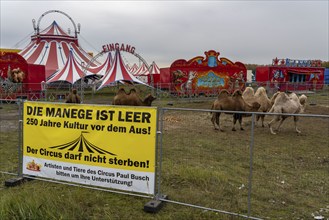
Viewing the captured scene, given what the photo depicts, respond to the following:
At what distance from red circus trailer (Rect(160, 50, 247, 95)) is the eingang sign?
2281 centimetres

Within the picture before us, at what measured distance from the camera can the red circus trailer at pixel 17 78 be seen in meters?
22.6

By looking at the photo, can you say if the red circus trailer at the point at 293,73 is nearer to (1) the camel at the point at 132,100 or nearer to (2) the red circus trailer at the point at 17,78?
(2) the red circus trailer at the point at 17,78

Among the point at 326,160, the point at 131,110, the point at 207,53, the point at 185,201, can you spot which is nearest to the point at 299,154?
the point at 326,160

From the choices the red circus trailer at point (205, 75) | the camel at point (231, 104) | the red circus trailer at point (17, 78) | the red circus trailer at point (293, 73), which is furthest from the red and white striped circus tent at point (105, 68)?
the red circus trailer at point (293, 73)

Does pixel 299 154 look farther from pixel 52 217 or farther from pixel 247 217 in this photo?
pixel 52 217

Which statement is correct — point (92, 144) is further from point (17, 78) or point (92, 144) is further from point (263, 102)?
point (17, 78)

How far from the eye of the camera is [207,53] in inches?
1201

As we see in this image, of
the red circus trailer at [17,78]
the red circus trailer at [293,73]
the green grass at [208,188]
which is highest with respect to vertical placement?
the red circus trailer at [293,73]

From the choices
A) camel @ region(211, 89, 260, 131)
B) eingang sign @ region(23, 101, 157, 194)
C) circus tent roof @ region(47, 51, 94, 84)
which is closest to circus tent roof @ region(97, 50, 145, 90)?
circus tent roof @ region(47, 51, 94, 84)

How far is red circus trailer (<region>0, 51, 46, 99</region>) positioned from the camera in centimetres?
2262

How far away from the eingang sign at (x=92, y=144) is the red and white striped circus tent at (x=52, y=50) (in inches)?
964

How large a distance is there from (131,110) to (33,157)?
2.08 meters

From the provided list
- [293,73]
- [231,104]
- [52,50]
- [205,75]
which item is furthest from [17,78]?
[293,73]

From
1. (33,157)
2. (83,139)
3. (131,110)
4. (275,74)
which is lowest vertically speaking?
(33,157)
